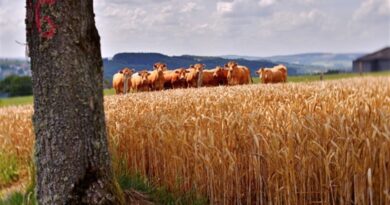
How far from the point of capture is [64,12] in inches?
206

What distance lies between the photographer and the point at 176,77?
3488 cm

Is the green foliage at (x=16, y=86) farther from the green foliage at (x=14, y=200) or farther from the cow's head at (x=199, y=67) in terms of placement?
the green foliage at (x=14, y=200)

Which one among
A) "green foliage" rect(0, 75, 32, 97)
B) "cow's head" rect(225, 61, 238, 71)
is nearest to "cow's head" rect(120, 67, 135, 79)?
"cow's head" rect(225, 61, 238, 71)

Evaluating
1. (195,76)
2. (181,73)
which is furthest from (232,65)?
(181,73)

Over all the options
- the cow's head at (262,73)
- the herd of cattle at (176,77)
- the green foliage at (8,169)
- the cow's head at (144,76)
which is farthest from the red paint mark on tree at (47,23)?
the cow's head at (262,73)

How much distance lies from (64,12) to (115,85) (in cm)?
2925

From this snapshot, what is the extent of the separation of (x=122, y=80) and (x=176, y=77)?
3.46 m

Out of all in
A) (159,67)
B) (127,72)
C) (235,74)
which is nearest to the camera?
(127,72)

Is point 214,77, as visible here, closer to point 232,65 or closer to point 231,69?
point 231,69

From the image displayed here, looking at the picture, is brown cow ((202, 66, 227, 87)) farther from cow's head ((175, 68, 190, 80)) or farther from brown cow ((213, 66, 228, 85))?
cow's head ((175, 68, 190, 80))

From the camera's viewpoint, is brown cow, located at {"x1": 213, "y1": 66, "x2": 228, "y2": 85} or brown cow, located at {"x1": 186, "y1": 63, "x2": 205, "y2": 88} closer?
brown cow, located at {"x1": 186, "y1": 63, "x2": 205, "y2": 88}

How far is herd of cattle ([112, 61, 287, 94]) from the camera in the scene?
32562 millimetres

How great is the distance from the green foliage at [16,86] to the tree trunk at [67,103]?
48967 millimetres

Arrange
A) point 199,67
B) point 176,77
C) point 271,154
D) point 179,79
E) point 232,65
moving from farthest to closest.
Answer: point 232,65, point 176,77, point 179,79, point 199,67, point 271,154
